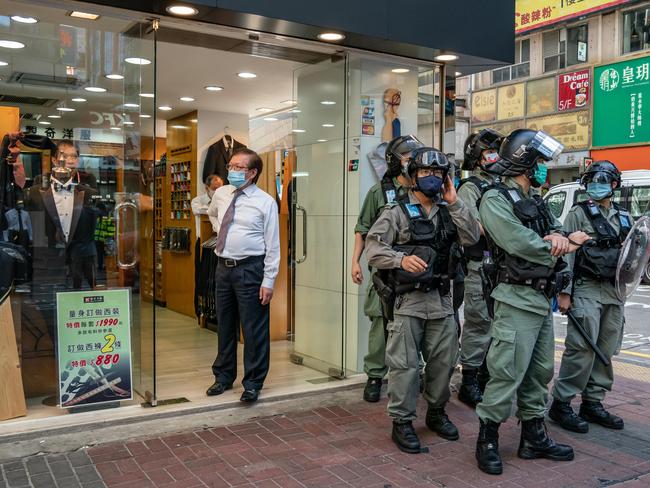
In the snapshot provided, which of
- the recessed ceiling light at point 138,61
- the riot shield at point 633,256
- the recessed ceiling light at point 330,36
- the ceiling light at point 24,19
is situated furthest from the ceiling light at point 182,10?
the riot shield at point 633,256

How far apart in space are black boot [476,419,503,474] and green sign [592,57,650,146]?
738 inches

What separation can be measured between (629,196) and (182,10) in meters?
12.2

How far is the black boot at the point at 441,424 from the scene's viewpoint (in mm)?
4320

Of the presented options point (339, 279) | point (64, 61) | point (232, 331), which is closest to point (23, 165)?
point (64, 61)

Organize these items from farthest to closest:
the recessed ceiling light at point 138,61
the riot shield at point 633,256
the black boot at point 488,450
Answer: the recessed ceiling light at point 138,61 < the riot shield at point 633,256 < the black boot at point 488,450

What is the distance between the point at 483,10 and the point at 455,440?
3805 mm

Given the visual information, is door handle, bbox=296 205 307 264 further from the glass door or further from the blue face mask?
the blue face mask

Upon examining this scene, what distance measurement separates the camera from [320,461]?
3916 mm

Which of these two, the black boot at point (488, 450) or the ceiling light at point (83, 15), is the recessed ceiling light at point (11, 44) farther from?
the black boot at point (488, 450)

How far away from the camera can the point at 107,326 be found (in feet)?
15.6

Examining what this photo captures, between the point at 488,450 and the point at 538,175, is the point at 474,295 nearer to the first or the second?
the point at 538,175

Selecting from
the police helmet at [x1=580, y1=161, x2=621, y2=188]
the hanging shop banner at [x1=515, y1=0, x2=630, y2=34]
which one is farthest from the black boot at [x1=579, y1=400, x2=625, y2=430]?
the hanging shop banner at [x1=515, y1=0, x2=630, y2=34]

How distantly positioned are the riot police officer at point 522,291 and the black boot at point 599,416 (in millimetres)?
778

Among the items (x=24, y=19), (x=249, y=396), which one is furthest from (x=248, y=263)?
(x=24, y=19)
